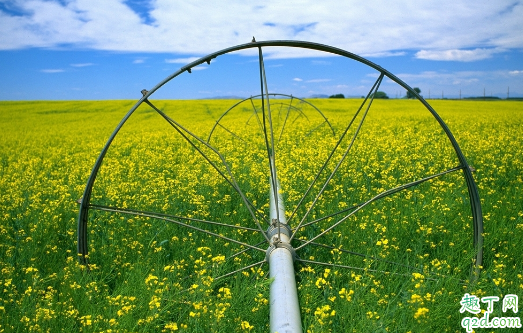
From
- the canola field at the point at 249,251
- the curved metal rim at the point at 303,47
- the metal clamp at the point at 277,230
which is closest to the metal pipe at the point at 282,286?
the metal clamp at the point at 277,230

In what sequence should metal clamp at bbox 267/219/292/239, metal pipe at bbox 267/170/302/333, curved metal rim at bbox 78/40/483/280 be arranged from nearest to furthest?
metal pipe at bbox 267/170/302/333
curved metal rim at bbox 78/40/483/280
metal clamp at bbox 267/219/292/239

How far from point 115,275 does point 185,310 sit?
0.92 m

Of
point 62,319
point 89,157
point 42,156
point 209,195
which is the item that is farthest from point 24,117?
point 62,319

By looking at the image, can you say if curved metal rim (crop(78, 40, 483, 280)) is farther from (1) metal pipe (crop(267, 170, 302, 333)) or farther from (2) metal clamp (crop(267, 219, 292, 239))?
(2) metal clamp (crop(267, 219, 292, 239))

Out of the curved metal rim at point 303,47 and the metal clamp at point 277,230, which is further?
the metal clamp at point 277,230

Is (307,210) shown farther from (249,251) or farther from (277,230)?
(277,230)

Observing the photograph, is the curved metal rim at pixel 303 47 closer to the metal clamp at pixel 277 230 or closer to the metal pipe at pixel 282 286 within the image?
the metal pipe at pixel 282 286

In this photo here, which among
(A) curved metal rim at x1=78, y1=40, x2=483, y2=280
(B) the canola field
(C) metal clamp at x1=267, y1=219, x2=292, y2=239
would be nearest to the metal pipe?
(C) metal clamp at x1=267, y1=219, x2=292, y2=239

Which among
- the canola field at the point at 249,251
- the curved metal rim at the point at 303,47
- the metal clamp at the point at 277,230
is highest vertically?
the curved metal rim at the point at 303,47

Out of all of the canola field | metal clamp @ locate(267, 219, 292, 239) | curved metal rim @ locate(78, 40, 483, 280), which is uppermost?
curved metal rim @ locate(78, 40, 483, 280)

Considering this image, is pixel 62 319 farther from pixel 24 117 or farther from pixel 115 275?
pixel 24 117

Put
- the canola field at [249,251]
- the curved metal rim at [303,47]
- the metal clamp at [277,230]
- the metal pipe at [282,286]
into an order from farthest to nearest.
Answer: the metal clamp at [277,230], the curved metal rim at [303,47], the canola field at [249,251], the metal pipe at [282,286]

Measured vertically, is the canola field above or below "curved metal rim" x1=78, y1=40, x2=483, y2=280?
below

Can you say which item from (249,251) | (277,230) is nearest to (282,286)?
(277,230)
